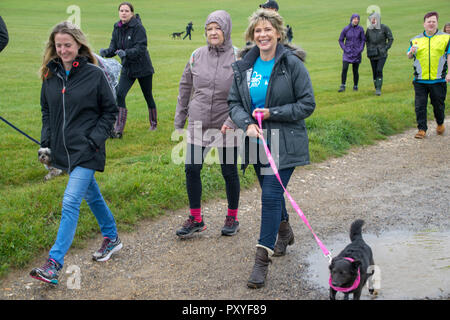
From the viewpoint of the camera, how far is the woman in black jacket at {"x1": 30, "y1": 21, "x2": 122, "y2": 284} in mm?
4375

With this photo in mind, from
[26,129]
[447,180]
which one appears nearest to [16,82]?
[26,129]

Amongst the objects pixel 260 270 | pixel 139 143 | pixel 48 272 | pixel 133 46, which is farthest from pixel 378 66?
pixel 48 272

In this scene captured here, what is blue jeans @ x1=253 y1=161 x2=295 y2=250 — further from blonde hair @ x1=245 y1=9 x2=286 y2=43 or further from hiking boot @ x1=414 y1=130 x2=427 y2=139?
hiking boot @ x1=414 y1=130 x2=427 y2=139

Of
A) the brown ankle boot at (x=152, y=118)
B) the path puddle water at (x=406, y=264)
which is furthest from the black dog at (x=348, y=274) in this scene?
the brown ankle boot at (x=152, y=118)

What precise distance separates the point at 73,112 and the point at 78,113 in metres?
0.05

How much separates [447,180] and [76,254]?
524 centimetres

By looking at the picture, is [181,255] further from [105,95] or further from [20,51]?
[20,51]

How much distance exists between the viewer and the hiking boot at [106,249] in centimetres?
481

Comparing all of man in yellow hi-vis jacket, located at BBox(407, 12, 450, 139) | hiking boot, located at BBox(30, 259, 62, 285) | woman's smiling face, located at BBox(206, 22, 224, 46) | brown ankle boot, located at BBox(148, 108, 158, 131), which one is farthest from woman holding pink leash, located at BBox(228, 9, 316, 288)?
man in yellow hi-vis jacket, located at BBox(407, 12, 450, 139)

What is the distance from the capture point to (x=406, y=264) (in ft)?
14.9

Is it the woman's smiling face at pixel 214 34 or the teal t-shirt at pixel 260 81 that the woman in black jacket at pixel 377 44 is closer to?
the woman's smiling face at pixel 214 34

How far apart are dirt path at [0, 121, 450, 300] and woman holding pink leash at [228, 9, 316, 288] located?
0.41 meters

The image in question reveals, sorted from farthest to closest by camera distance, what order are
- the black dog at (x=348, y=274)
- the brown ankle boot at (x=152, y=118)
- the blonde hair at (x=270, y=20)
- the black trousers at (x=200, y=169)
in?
1. the brown ankle boot at (x=152, y=118)
2. the black trousers at (x=200, y=169)
3. the blonde hair at (x=270, y=20)
4. the black dog at (x=348, y=274)
